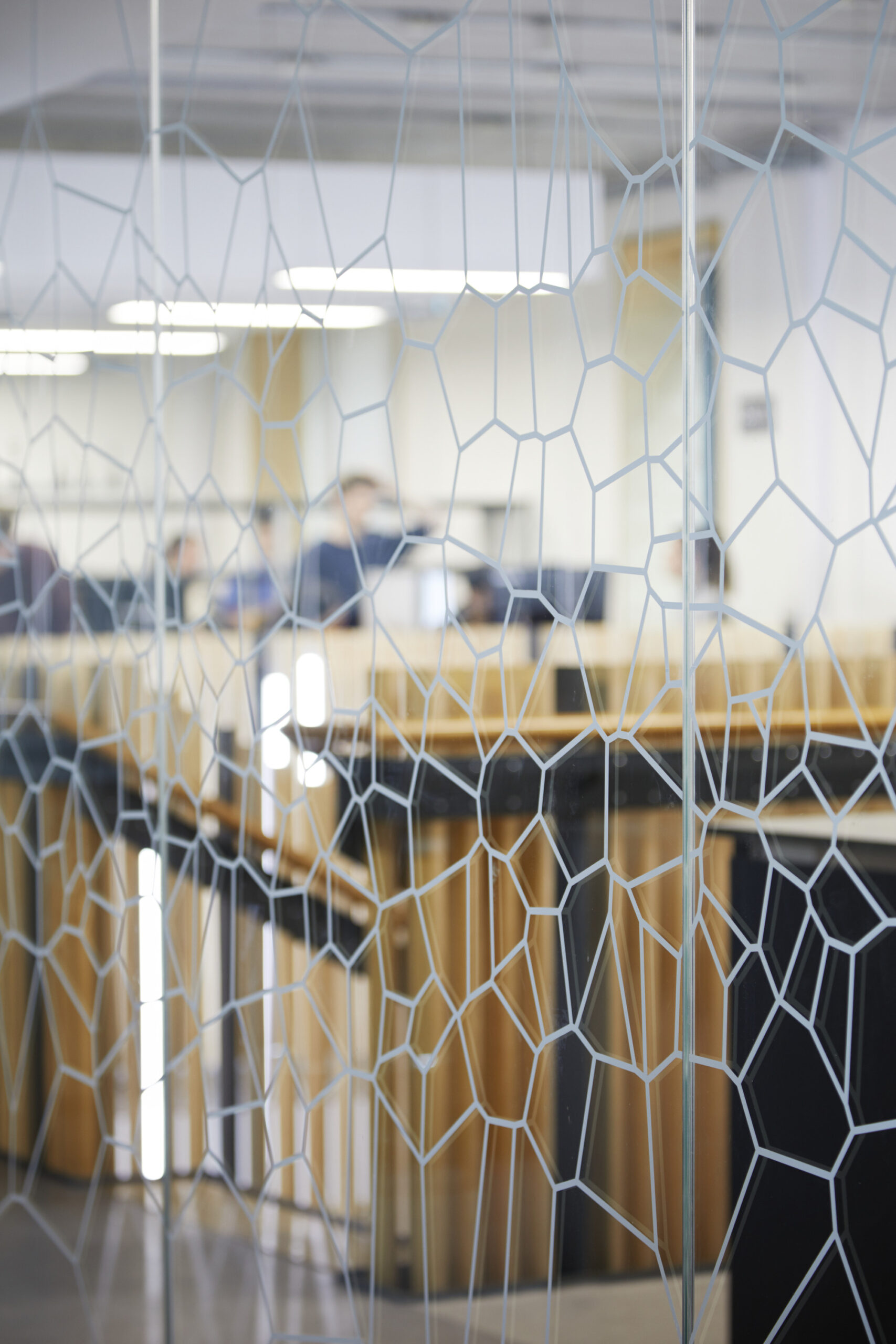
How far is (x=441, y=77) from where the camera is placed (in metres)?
1.59

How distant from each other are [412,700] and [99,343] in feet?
2.68

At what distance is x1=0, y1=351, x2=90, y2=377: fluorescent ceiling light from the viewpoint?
2088 millimetres

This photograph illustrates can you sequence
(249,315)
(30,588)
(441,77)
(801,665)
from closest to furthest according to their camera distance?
(801,665) < (441,77) < (249,315) < (30,588)

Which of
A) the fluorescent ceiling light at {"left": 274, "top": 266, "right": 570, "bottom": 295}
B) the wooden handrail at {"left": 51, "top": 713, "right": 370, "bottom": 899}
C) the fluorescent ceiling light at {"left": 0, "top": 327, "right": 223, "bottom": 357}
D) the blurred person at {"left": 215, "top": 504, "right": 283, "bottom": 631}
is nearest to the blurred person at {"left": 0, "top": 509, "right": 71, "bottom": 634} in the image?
the wooden handrail at {"left": 51, "top": 713, "right": 370, "bottom": 899}

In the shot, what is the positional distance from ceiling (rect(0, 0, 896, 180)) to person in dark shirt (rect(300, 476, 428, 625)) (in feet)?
1.33

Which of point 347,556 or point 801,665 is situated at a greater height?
point 347,556

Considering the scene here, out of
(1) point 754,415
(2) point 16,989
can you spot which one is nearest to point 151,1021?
(2) point 16,989

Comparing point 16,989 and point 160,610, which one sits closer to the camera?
point 160,610

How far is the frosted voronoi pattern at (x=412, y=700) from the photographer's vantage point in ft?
4.30

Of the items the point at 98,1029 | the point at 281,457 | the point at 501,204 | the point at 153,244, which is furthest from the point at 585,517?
the point at 98,1029

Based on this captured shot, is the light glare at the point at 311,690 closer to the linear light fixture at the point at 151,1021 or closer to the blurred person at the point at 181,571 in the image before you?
the blurred person at the point at 181,571

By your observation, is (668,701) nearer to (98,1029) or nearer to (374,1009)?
(374,1009)

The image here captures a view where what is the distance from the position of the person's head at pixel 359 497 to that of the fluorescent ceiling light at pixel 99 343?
A: 1.02 ft

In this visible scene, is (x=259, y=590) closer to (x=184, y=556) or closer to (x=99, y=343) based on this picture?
(x=184, y=556)
